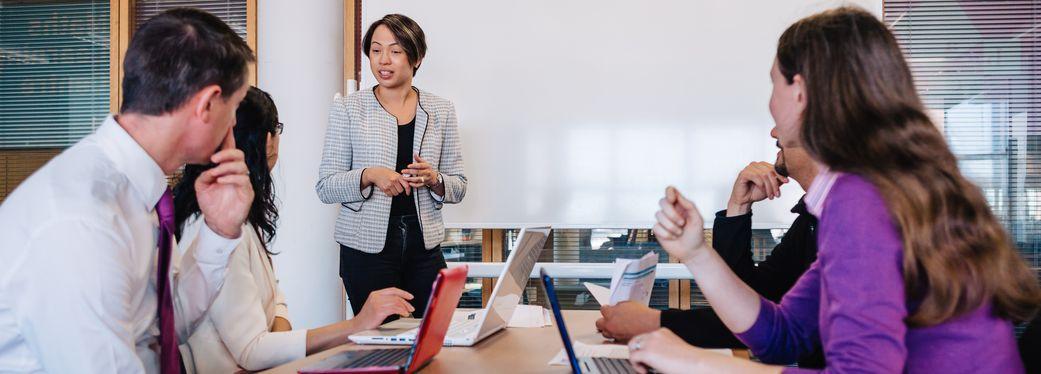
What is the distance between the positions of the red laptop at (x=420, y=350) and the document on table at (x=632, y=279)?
377 mm

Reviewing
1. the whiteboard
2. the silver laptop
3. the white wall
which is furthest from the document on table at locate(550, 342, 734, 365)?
the white wall

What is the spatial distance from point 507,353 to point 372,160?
55.5 inches

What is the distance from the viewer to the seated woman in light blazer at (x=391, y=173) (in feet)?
9.19

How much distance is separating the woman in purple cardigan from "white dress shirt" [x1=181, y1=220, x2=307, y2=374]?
812 mm

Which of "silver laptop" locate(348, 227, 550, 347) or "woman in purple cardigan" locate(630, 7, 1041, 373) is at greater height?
"woman in purple cardigan" locate(630, 7, 1041, 373)

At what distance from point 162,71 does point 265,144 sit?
0.69 meters

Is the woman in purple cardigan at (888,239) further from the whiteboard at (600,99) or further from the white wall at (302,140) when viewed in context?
the white wall at (302,140)

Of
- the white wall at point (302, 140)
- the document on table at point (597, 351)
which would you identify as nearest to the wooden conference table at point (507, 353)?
the document on table at point (597, 351)

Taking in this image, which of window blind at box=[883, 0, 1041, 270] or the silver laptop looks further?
window blind at box=[883, 0, 1041, 270]

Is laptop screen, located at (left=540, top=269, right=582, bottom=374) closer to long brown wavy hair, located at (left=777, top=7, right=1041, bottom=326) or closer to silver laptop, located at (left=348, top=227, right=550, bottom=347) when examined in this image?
silver laptop, located at (left=348, top=227, right=550, bottom=347)

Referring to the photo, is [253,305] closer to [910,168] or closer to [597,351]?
[597,351]

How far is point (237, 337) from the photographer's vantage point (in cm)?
165

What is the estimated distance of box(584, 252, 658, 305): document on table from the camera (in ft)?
5.64

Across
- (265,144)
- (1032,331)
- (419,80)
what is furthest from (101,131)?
(419,80)
